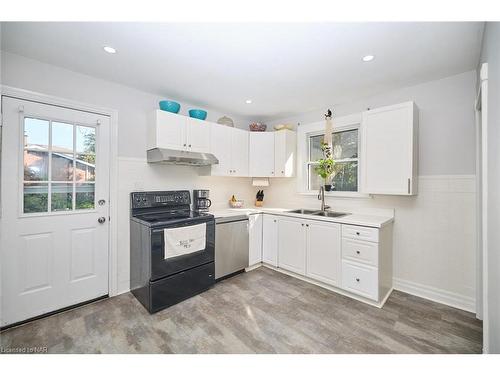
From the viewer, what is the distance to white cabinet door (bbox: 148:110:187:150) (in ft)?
8.35

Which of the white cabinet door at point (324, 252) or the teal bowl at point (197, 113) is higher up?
the teal bowl at point (197, 113)

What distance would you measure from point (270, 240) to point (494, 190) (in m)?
2.45

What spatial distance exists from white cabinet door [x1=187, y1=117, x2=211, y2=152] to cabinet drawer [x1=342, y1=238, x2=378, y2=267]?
2.14 metres

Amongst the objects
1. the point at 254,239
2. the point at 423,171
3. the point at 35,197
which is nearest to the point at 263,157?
the point at 254,239

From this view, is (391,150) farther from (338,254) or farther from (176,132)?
(176,132)

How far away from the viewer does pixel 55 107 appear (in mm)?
2141

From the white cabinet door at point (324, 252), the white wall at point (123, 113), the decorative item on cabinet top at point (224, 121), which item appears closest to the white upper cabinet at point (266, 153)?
the decorative item on cabinet top at point (224, 121)

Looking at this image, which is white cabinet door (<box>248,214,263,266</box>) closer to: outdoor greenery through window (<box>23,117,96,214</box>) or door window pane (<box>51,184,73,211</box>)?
outdoor greenery through window (<box>23,117,96,214</box>)

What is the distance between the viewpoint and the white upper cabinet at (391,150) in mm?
2312

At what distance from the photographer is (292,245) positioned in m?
2.99

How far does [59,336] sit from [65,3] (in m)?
2.43

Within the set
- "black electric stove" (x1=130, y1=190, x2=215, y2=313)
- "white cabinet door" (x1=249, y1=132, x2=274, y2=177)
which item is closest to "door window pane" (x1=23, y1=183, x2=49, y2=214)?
"black electric stove" (x1=130, y1=190, x2=215, y2=313)

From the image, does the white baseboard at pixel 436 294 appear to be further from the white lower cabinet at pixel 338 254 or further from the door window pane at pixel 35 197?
the door window pane at pixel 35 197

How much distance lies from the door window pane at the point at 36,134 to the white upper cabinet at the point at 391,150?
341 cm
